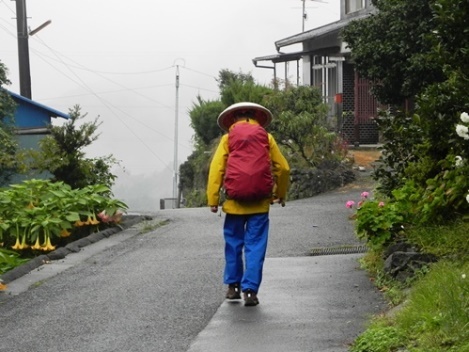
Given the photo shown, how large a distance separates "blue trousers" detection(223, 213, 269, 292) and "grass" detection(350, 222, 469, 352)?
3.90 ft

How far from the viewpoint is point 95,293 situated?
35.7 feet

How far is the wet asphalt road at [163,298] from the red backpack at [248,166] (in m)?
1.01

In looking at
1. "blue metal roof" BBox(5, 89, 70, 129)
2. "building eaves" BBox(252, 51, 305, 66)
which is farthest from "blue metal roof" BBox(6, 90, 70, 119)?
"building eaves" BBox(252, 51, 305, 66)

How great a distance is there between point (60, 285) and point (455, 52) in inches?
187

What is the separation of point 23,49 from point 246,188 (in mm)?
28490

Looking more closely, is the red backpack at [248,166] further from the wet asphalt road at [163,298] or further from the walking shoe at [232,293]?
the wet asphalt road at [163,298]

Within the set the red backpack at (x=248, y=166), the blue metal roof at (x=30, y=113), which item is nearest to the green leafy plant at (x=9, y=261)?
the red backpack at (x=248, y=166)

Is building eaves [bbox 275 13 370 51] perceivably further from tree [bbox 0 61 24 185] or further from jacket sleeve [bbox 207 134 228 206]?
jacket sleeve [bbox 207 134 228 206]

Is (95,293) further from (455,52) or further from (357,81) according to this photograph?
(357,81)

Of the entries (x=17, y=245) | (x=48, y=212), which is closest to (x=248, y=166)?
(x=17, y=245)

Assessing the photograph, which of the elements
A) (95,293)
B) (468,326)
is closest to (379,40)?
(95,293)

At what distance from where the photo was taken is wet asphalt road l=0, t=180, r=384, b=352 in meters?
8.41

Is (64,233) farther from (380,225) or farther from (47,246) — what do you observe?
(380,225)

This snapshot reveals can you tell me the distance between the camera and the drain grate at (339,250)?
13.7 metres
